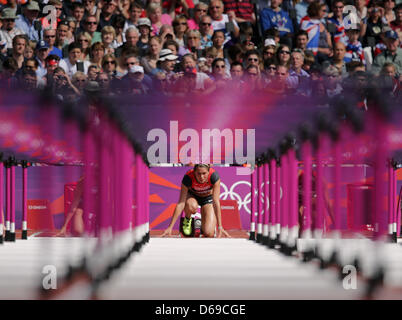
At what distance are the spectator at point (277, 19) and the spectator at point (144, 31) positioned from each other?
2.08 metres

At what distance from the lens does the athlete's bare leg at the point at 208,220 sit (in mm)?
11514

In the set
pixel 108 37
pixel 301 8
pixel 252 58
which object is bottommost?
pixel 252 58

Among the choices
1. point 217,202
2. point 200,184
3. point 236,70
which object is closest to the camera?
point 236,70

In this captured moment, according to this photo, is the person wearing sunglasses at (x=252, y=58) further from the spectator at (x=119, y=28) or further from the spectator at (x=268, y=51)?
the spectator at (x=119, y=28)

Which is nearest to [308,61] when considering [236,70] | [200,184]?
[236,70]

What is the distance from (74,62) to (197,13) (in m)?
2.78

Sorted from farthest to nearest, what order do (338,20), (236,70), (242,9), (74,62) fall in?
(338,20), (242,9), (74,62), (236,70)

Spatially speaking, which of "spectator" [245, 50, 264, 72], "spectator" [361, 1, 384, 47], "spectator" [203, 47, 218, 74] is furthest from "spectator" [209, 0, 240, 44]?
"spectator" [361, 1, 384, 47]

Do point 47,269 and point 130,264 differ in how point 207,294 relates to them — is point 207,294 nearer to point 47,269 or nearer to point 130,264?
point 47,269

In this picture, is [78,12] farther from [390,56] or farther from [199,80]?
[390,56]

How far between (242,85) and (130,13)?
6.05 metres

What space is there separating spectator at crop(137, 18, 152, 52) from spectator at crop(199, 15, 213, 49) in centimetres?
88

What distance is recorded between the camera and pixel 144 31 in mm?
11930

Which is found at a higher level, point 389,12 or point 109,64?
point 389,12
